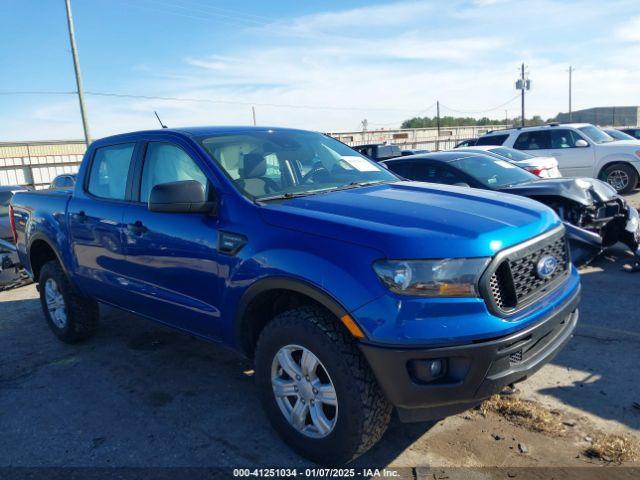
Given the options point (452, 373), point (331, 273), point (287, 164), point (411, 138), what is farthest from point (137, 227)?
point (411, 138)

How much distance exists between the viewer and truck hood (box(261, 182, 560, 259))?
2.44 meters

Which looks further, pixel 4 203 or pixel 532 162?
pixel 4 203

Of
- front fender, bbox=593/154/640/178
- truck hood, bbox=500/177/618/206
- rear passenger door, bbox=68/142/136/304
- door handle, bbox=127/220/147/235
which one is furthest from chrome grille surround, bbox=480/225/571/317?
front fender, bbox=593/154/640/178

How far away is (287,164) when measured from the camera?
3.67m

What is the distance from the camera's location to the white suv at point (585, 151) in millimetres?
11758

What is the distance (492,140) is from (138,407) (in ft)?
40.9

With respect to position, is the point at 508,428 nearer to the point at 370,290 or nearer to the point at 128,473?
the point at 370,290

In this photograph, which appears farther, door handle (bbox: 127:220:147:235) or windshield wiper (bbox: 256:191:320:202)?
door handle (bbox: 127:220:147:235)

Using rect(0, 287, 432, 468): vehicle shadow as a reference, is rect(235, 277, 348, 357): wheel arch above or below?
above

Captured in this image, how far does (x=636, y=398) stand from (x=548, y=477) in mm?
1131

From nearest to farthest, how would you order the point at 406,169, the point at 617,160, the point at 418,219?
the point at 418,219
the point at 406,169
the point at 617,160

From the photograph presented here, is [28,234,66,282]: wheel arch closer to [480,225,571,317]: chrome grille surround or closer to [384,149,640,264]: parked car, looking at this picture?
[480,225,571,317]: chrome grille surround

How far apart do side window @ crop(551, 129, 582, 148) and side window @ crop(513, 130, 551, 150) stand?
0.44 feet

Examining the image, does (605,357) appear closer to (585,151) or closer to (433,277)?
(433,277)
